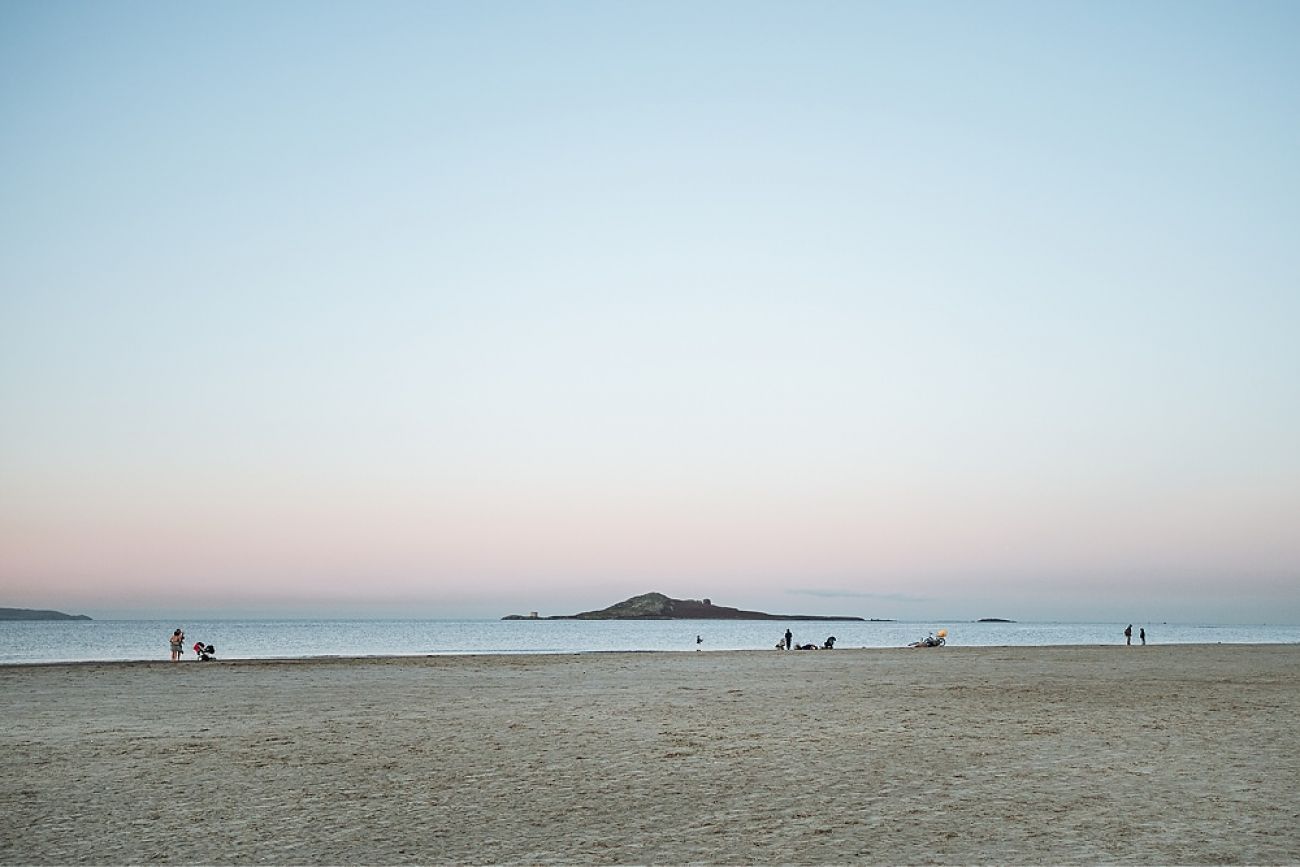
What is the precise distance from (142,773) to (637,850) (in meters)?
8.58

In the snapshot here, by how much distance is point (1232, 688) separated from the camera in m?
30.2

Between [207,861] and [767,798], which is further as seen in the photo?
[767,798]

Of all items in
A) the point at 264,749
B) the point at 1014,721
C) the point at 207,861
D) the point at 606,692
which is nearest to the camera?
the point at 207,861

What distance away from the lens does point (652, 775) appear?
583 inches

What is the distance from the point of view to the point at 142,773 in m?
15.0

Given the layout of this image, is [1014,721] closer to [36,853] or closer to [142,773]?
[142,773]

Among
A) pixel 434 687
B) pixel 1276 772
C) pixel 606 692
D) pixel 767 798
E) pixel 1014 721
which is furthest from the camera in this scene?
pixel 434 687

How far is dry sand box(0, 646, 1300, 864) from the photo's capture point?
34.9 feet

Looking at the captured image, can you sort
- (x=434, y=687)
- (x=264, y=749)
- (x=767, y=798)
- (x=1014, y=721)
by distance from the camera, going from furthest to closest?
(x=434, y=687)
(x=1014, y=721)
(x=264, y=749)
(x=767, y=798)

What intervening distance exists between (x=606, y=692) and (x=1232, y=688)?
60.0 feet

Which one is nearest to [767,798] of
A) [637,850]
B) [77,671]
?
[637,850]

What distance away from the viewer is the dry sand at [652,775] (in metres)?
10.6

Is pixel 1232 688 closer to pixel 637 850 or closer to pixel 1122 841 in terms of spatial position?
pixel 1122 841

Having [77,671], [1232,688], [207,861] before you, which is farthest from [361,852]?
[77,671]
